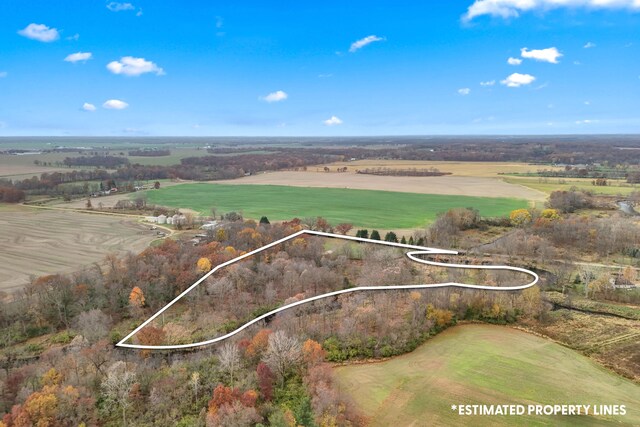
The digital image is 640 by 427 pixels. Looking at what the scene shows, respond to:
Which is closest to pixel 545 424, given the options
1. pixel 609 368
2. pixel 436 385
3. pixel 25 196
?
pixel 436 385

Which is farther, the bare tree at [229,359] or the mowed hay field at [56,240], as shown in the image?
the mowed hay field at [56,240]

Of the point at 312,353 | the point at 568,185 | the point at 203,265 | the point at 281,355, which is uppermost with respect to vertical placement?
the point at 568,185

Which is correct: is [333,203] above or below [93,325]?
above

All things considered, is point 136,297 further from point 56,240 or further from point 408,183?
point 408,183

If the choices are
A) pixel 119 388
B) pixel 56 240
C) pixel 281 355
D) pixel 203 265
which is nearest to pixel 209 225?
pixel 56 240

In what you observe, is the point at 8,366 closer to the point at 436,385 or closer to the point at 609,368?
the point at 436,385

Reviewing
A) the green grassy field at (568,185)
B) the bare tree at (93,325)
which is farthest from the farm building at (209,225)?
the green grassy field at (568,185)

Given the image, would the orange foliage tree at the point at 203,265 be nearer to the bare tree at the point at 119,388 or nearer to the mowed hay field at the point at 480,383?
the bare tree at the point at 119,388
